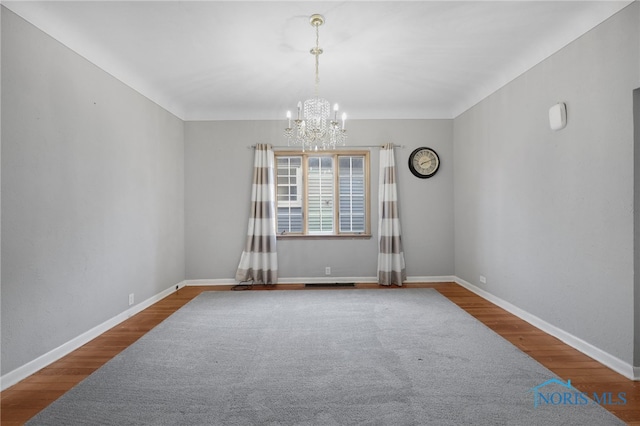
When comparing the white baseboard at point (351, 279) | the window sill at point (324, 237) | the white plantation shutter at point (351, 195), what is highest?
the white plantation shutter at point (351, 195)

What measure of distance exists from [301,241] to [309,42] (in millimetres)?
2908

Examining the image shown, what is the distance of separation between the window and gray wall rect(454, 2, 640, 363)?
5.86 ft

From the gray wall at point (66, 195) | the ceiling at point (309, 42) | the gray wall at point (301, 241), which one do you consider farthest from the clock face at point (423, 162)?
the gray wall at point (66, 195)

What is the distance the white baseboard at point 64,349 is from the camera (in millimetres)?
2201

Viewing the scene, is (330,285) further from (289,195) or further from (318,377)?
(318,377)

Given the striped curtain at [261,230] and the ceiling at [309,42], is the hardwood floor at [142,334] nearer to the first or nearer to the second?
the striped curtain at [261,230]

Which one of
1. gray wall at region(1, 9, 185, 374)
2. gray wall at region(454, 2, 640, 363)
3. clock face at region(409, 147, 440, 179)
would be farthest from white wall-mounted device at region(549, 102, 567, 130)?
gray wall at region(1, 9, 185, 374)

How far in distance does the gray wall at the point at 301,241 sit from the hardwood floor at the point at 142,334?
4.14 feet

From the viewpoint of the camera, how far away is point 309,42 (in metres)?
2.93

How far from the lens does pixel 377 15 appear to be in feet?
8.34

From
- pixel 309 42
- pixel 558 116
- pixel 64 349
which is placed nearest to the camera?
pixel 64 349

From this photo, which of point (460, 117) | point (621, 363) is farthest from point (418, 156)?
point (621, 363)

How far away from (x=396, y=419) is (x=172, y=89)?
419 centimetres

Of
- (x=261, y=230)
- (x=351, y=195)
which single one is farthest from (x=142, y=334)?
(x=351, y=195)
